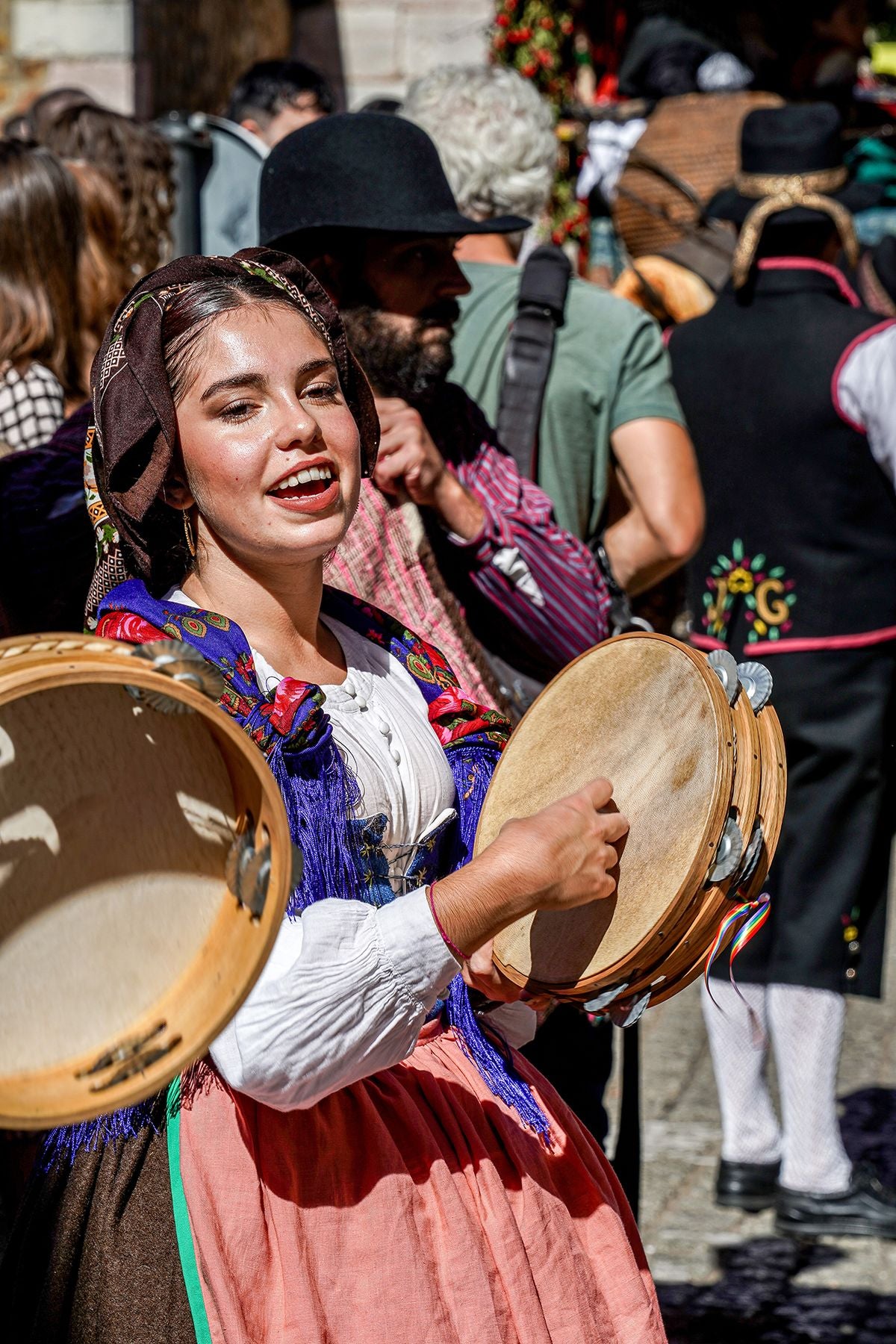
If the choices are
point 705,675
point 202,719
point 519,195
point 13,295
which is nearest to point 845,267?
point 519,195

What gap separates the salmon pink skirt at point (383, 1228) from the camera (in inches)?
65.8

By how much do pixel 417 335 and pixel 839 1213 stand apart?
2.46 meters

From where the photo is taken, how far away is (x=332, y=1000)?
1585 mm

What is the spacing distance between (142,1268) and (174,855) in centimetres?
49

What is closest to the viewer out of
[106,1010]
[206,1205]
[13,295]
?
[106,1010]

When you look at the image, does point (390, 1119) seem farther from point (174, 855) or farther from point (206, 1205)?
point (174, 855)

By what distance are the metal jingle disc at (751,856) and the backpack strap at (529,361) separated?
54.3 inches

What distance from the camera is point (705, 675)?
175cm

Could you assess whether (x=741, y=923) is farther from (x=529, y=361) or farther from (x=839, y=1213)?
(x=839, y=1213)

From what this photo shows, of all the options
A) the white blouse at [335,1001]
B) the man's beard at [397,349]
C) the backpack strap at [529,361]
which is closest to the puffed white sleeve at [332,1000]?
the white blouse at [335,1001]

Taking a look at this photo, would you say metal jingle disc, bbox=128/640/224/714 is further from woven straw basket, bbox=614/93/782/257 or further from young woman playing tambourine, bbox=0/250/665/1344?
woven straw basket, bbox=614/93/782/257

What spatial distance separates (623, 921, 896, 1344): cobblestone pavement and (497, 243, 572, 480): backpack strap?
6.06 ft

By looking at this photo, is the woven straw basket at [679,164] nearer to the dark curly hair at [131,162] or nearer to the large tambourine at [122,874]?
the dark curly hair at [131,162]

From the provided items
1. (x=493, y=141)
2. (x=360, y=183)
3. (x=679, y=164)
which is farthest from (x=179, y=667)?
(x=679, y=164)
